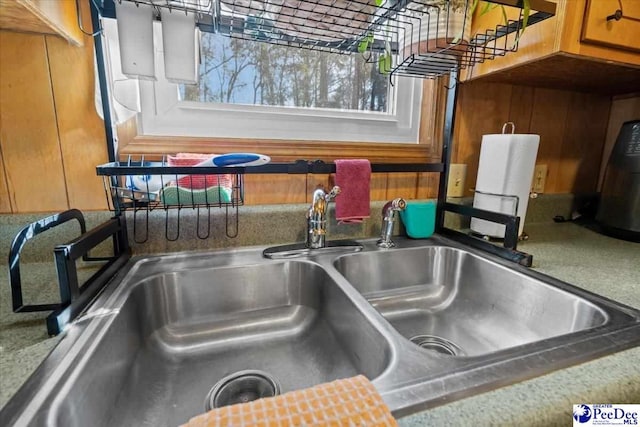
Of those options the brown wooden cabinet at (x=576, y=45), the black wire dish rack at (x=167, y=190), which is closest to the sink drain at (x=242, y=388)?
the black wire dish rack at (x=167, y=190)

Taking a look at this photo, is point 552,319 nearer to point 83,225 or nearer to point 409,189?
point 409,189

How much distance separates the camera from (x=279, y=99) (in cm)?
102

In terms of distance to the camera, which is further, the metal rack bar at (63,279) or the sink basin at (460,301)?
the sink basin at (460,301)

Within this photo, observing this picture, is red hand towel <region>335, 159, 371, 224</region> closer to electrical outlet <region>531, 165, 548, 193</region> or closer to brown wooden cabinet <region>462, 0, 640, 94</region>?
brown wooden cabinet <region>462, 0, 640, 94</region>

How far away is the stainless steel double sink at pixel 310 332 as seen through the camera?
400mm

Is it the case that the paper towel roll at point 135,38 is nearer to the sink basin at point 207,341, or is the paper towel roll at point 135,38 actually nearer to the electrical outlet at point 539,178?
the sink basin at point 207,341

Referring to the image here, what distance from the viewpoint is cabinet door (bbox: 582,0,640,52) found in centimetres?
72

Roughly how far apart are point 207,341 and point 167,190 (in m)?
0.38

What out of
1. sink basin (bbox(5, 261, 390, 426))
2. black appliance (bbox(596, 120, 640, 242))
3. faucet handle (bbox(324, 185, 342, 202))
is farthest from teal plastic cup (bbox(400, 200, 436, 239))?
black appliance (bbox(596, 120, 640, 242))

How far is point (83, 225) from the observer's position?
0.72m

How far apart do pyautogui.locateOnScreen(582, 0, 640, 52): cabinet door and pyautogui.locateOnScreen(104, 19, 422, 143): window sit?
0.49 m

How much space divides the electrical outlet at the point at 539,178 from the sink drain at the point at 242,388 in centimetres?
123

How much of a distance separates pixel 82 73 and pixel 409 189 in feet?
3.30

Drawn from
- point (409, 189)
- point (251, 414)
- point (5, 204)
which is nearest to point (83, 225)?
point (5, 204)
